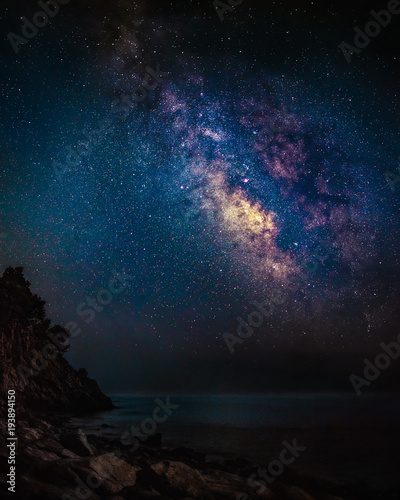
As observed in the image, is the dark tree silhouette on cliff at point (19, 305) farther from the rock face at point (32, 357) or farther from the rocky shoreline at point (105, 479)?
the rocky shoreline at point (105, 479)

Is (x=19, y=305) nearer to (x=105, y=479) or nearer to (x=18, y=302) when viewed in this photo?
(x=18, y=302)

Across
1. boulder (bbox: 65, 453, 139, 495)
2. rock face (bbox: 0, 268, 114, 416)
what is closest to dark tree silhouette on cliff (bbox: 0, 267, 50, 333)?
rock face (bbox: 0, 268, 114, 416)

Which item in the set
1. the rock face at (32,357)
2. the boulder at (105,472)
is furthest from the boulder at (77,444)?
the rock face at (32,357)

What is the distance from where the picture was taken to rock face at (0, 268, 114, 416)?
4228cm

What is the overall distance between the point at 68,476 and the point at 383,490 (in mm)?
18739

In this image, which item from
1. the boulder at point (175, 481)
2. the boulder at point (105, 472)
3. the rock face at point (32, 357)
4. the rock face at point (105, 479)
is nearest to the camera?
the rock face at point (105, 479)

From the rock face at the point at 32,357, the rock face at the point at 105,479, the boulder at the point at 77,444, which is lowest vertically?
the rock face at the point at 32,357

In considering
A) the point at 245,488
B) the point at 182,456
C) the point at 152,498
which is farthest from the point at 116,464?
the point at 182,456

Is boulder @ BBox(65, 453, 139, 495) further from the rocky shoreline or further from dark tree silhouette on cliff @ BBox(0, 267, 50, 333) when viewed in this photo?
dark tree silhouette on cliff @ BBox(0, 267, 50, 333)

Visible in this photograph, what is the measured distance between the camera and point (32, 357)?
4856cm

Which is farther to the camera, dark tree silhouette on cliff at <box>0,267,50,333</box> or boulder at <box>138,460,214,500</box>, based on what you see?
dark tree silhouette on cliff at <box>0,267,50,333</box>

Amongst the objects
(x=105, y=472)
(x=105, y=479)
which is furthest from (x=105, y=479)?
(x=105, y=472)

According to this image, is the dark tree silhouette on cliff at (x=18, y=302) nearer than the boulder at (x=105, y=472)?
No

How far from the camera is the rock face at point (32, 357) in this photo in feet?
139
